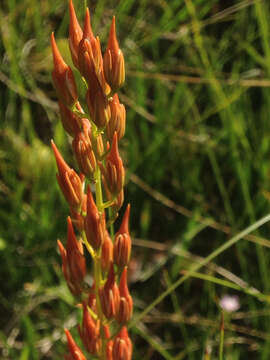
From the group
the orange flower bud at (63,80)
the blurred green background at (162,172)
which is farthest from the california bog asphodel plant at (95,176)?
the blurred green background at (162,172)

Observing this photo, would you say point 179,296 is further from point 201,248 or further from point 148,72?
point 148,72

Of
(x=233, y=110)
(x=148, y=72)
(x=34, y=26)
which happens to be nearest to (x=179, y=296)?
(x=233, y=110)

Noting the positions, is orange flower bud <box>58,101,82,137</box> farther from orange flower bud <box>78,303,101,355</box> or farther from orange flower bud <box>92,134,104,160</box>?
orange flower bud <box>78,303,101,355</box>

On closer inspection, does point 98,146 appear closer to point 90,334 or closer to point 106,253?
point 106,253

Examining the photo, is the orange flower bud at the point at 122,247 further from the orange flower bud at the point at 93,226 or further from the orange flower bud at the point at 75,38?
the orange flower bud at the point at 75,38

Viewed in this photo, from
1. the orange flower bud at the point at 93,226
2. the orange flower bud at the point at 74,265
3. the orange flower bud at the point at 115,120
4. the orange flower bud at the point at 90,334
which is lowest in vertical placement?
the orange flower bud at the point at 90,334
